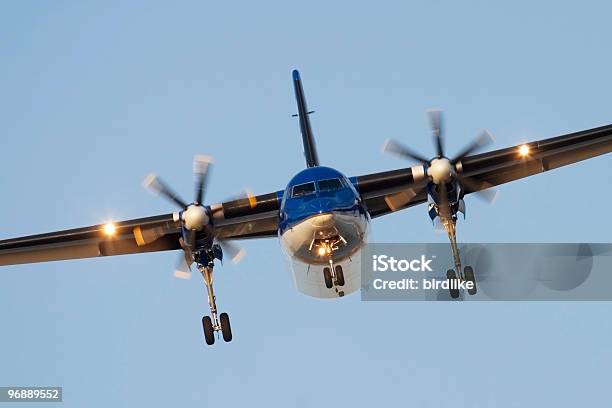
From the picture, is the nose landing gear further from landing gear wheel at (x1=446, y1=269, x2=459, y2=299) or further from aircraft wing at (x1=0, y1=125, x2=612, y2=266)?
landing gear wheel at (x1=446, y1=269, x2=459, y2=299)

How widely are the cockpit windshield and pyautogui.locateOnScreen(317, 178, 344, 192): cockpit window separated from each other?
0.21 metres

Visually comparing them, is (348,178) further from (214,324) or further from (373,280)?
(214,324)

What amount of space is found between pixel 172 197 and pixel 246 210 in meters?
2.07

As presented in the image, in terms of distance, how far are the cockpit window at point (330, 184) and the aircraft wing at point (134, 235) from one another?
246cm

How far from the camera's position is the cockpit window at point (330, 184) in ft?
104

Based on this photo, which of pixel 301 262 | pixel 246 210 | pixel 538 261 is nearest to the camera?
pixel 301 262

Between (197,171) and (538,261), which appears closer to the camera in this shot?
(197,171)

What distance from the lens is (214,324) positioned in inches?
1315

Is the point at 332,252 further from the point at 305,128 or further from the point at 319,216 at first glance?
the point at 305,128

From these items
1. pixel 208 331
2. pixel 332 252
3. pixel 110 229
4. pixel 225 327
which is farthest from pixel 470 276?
pixel 110 229

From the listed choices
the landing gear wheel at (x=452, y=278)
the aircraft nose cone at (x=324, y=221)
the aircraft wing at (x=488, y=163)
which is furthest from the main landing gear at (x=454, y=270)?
the aircraft nose cone at (x=324, y=221)

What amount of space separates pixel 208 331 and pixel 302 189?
15.8 ft

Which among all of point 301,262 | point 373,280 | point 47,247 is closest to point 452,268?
point 373,280

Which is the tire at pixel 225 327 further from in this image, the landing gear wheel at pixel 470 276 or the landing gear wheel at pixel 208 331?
the landing gear wheel at pixel 470 276
